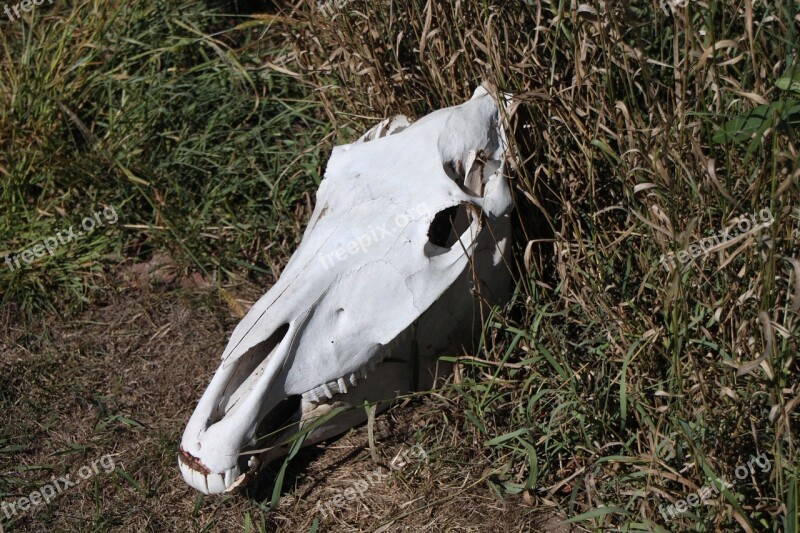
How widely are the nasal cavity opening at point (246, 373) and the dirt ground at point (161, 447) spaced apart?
0.33 m

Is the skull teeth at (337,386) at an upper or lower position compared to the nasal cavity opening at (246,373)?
lower

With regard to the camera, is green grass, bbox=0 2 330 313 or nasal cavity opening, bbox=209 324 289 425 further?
green grass, bbox=0 2 330 313

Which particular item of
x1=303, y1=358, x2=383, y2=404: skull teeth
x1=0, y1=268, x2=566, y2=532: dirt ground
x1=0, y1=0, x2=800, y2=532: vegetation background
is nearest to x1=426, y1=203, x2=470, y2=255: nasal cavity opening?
x1=0, y1=0, x2=800, y2=532: vegetation background

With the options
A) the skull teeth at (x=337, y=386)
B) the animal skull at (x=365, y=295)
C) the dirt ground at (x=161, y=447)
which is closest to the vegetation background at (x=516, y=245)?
the dirt ground at (x=161, y=447)

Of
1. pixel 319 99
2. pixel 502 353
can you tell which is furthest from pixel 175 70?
pixel 502 353

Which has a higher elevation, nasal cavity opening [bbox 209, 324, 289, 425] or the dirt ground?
nasal cavity opening [bbox 209, 324, 289, 425]

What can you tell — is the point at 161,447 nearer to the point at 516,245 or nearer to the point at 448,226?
the point at 448,226

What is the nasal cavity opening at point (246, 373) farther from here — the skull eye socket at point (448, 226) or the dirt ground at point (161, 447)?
the skull eye socket at point (448, 226)

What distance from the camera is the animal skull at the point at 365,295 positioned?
264 centimetres

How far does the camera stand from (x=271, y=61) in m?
4.23

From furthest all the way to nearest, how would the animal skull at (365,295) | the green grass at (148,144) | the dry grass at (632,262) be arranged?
the green grass at (148,144) < the animal skull at (365,295) < the dry grass at (632,262)

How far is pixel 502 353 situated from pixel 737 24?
137 centimetres

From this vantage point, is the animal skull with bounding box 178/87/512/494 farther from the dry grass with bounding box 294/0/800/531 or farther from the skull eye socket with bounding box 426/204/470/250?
the dry grass with bounding box 294/0/800/531

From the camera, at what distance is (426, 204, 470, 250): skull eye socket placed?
2.92 m
